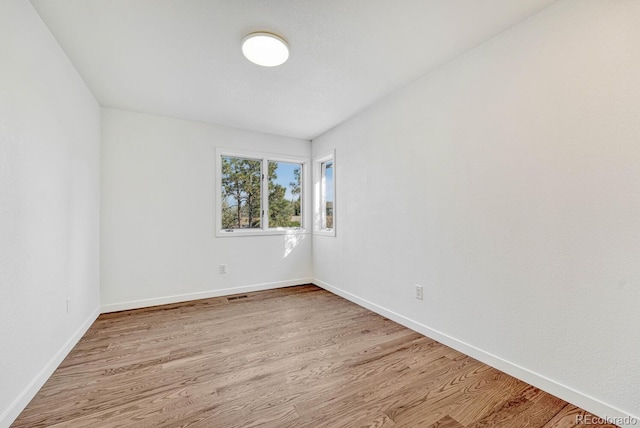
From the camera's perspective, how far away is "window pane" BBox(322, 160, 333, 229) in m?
4.14

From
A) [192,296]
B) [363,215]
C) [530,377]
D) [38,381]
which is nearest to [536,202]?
[530,377]

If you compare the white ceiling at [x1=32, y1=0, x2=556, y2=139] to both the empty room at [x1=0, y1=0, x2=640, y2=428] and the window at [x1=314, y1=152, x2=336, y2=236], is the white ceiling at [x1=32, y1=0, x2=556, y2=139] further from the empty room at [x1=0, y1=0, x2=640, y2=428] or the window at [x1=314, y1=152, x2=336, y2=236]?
the window at [x1=314, y1=152, x2=336, y2=236]

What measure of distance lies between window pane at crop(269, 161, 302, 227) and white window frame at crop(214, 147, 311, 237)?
61mm

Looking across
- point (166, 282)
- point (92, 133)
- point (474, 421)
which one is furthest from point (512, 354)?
point (92, 133)

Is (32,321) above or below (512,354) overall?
above

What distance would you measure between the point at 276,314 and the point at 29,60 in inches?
111

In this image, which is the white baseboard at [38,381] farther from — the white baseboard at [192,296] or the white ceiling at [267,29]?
the white ceiling at [267,29]

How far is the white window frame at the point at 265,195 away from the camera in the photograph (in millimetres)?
3762

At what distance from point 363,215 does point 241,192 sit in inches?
73.2

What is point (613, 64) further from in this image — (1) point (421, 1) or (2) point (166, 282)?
(2) point (166, 282)

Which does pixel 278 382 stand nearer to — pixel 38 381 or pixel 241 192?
pixel 38 381

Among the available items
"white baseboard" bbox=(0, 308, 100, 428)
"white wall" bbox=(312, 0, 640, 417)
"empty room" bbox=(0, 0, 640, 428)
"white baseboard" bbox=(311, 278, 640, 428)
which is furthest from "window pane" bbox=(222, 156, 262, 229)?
"white baseboard" bbox=(311, 278, 640, 428)

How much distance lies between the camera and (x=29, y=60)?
1.65 meters

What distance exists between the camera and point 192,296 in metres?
3.58
